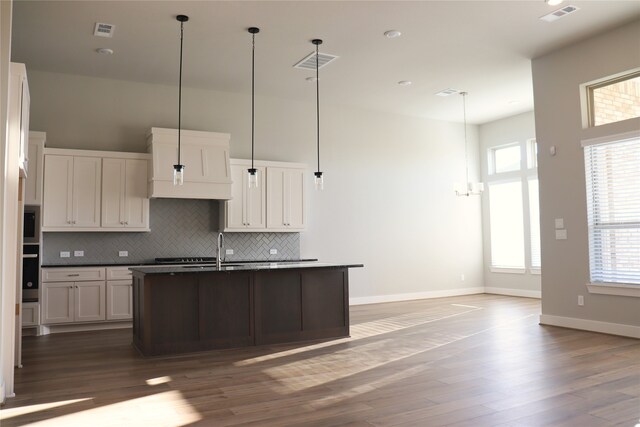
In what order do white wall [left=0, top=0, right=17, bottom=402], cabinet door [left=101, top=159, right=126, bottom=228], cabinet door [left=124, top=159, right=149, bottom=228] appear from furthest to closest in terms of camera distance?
1. cabinet door [left=124, top=159, right=149, bottom=228]
2. cabinet door [left=101, top=159, right=126, bottom=228]
3. white wall [left=0, top=0, right=17, bottom=402]

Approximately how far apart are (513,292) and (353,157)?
13.7 feet

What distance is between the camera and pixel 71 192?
6.88m

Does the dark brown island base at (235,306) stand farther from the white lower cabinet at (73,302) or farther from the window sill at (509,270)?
the window sill at (509,270)

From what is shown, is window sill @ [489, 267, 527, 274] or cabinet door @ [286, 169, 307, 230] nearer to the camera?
cabinet door @ [286, 169, 307, 230]

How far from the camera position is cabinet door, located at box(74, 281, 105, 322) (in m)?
Result: 6.72

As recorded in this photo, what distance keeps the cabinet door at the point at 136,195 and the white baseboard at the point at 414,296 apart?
3.90m

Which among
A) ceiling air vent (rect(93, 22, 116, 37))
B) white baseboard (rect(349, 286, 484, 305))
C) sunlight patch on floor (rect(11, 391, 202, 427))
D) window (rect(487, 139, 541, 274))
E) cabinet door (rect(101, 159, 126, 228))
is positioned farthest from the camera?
window (rect(487, 139, 541, 274))

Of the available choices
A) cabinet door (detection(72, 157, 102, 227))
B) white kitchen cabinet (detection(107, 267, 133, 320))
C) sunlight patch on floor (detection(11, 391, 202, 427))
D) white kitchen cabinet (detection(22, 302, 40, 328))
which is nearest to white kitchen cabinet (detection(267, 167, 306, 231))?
white kitchen cabinet (detection(107, 267, 133, 320))

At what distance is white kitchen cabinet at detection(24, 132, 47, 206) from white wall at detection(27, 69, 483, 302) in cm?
55

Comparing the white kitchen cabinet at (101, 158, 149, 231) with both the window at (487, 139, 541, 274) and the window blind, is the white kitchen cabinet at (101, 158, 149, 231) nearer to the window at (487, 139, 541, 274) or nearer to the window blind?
the window blind

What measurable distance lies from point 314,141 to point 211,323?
4.49 meters

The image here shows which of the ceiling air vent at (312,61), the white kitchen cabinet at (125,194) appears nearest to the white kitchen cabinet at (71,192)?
the white kitchen cabinet at (125,194)

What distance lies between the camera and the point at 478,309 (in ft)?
27.1

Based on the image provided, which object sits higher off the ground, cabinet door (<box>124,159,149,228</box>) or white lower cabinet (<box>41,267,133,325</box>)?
cabinet door (<box>124,159,149,228</box>)
